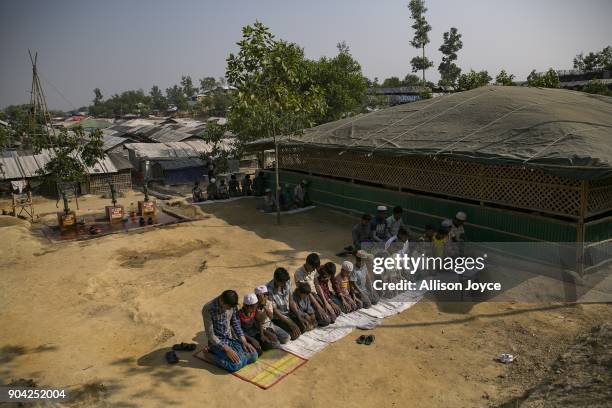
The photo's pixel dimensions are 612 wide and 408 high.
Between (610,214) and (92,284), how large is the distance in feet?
38.4

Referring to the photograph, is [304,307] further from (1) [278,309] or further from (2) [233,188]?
(2) [233,188]

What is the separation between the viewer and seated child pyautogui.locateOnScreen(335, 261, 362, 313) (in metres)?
7.96

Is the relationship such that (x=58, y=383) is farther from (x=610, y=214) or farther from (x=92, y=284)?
(x=610, y=214)

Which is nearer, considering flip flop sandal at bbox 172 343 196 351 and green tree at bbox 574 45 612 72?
flip flop sandal at bbox 172 343 196 351

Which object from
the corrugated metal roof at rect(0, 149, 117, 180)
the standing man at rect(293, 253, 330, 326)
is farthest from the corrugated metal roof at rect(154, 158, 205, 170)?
the standing man at rect(293, 253, 330, 326)

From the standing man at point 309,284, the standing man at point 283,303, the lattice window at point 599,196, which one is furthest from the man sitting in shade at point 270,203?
the lattice window at point 599,196

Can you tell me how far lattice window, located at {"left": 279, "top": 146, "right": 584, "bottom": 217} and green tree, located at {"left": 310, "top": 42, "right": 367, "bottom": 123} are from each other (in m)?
11.8

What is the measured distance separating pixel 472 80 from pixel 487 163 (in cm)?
1719

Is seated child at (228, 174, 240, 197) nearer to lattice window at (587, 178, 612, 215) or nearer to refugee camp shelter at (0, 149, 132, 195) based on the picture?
refugee camp shelter at (0, 149, 132, 195)

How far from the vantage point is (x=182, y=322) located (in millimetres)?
8195

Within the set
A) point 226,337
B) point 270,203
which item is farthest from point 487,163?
point 270,203

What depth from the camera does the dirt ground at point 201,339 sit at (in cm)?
592

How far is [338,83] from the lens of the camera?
2830 cm

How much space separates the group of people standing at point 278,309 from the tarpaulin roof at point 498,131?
14.5ft
